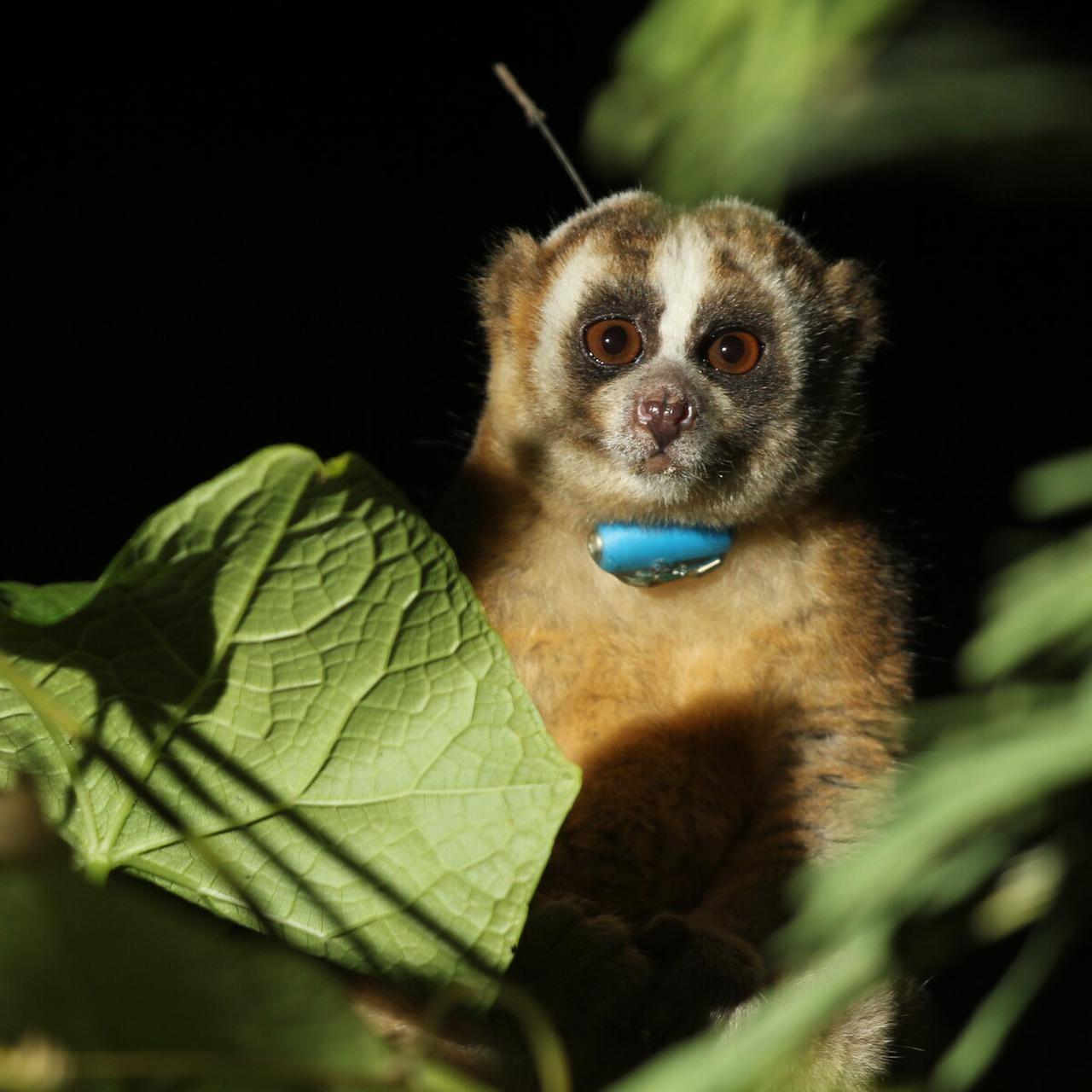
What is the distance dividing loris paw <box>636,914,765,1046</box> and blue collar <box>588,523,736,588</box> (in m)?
0.54

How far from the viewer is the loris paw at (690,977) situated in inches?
64.1

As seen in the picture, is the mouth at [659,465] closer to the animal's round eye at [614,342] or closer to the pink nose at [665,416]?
the pink nose at [665,416]

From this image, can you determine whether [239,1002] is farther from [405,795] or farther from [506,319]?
[506,319]

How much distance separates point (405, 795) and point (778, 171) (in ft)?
1.81

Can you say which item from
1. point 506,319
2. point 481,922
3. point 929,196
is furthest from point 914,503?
point 481,922

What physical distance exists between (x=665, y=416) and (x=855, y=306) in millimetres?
605

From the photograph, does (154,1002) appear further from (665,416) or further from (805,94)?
(665,416)

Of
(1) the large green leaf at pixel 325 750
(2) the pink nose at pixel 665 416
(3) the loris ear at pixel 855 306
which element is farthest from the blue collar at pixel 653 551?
(1) the large green leaf at pixel 325 750

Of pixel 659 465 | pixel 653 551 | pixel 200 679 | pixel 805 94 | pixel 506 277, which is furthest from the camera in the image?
pixel 506 277

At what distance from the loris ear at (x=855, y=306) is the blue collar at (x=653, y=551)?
2.01ft

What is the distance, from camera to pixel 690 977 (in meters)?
1.66

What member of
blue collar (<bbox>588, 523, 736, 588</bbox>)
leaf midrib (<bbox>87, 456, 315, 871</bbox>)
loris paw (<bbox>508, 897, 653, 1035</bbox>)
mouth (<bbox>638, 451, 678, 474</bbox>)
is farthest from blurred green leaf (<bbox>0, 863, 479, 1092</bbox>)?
mouth (<bbox>638, 451, 678, 474</bbox>)

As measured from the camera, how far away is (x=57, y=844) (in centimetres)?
64

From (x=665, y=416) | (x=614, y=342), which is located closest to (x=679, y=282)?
(x=614, y=342)
